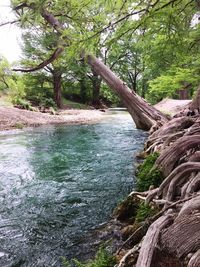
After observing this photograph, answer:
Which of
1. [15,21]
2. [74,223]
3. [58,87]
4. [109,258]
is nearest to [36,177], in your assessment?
[74,223]

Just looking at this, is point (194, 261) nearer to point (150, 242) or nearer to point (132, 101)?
point (150, 242)

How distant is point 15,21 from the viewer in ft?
36.3

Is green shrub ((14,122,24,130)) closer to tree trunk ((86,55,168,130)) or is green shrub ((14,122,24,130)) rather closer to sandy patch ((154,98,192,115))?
tree trunk ((86,55,168,130))

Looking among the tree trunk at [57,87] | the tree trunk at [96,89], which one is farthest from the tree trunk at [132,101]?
the tree trunk at [96,89]

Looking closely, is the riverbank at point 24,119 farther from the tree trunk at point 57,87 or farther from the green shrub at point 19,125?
the tree trunk at point 57,87

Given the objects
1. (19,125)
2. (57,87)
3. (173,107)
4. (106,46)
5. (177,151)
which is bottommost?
(19,125)

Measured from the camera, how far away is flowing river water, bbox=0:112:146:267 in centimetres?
404

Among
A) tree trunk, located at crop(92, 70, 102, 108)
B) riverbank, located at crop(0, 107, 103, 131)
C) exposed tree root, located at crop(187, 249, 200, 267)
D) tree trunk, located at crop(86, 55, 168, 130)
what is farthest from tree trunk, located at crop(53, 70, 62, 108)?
exposed tree root, located at crop(187, 249, 200, 267)

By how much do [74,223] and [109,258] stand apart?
163cm

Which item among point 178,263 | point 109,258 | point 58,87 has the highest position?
point 58,87

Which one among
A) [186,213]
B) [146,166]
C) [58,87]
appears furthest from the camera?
[58,87]

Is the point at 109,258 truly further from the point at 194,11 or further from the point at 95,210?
the point at 194,11

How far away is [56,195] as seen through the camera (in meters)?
6.08

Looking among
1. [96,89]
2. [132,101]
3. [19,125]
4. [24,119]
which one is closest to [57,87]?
[96,89]
